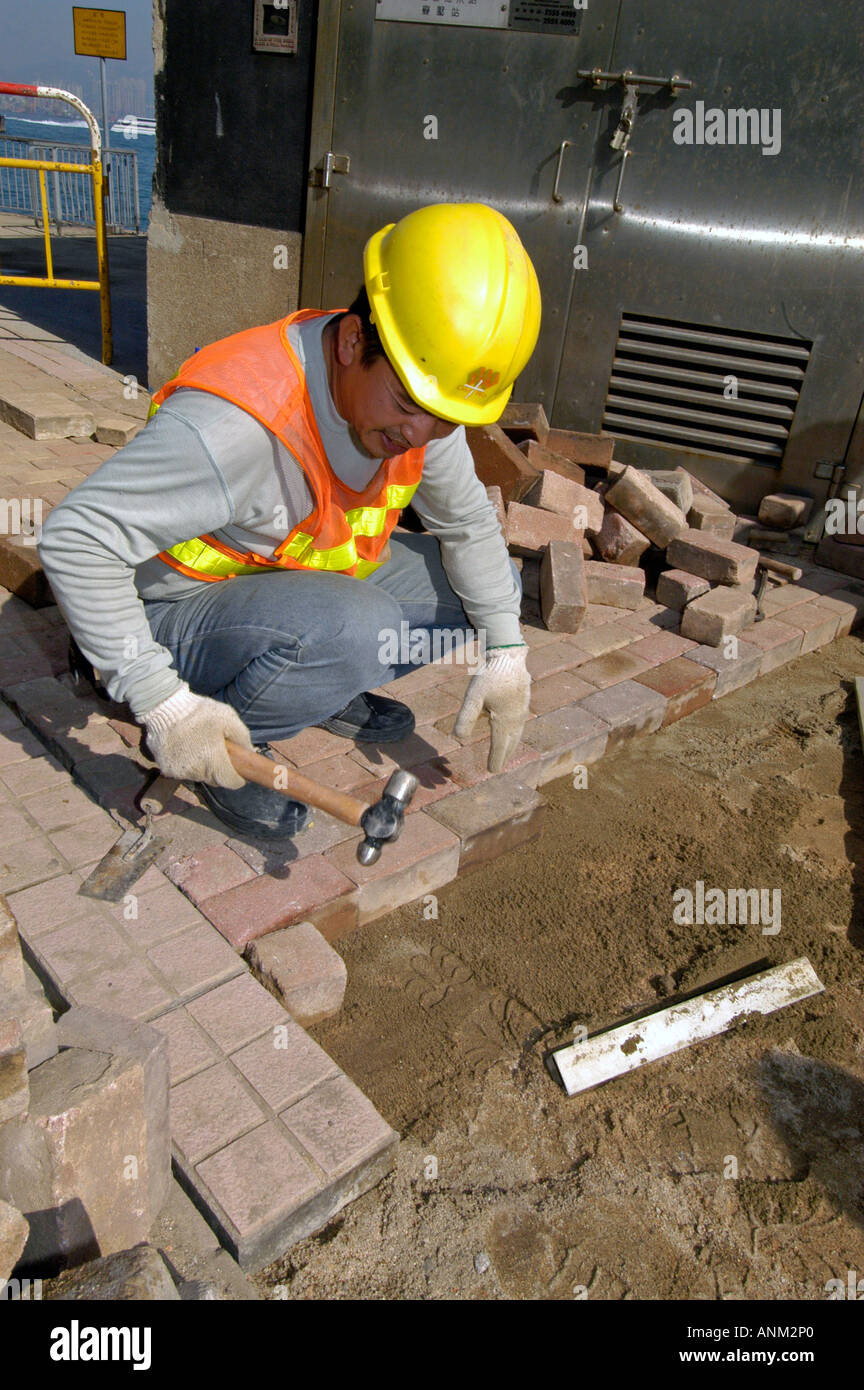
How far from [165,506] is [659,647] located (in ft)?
9.60

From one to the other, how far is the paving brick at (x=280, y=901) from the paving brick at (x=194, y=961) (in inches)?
2.2

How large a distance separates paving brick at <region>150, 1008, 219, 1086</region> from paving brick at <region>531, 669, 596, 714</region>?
2.01m

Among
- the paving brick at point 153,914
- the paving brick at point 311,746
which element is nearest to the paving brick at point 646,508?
the paving brick at point 311,746

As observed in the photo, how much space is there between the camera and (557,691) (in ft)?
13.3

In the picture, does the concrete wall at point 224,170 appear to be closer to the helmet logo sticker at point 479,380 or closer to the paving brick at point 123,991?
the helmet logo sticker at point 479,380

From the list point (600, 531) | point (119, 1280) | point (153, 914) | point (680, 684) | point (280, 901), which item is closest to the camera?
point (119, 1280)

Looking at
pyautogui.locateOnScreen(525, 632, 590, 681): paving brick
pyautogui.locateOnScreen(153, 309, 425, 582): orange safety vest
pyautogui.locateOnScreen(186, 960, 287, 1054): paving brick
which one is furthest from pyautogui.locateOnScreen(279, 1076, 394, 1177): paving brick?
pyautogui.locateOnScreen(525, 632, 590, 681): paving brick

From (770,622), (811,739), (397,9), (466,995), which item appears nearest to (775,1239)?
(466,995)

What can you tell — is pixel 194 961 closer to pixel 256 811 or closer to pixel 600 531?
pixel 256 811

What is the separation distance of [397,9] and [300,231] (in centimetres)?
142

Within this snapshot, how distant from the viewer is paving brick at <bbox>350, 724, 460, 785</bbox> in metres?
3.34

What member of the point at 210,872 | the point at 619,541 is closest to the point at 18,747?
the point at 210,872

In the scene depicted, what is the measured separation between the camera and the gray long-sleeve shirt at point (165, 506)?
2.27 meters

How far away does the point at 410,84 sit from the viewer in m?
5.86
